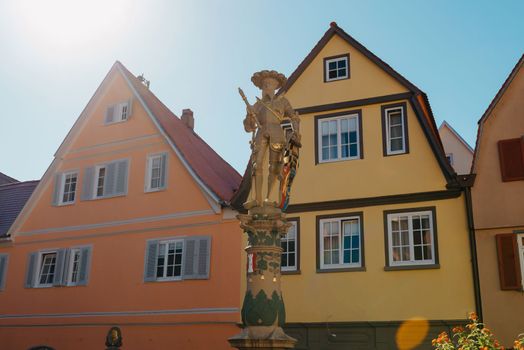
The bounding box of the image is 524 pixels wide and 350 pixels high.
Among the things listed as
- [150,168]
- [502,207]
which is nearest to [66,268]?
[150,168]

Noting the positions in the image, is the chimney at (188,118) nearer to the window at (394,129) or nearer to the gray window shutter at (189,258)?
the gray window shutter at (189,258)

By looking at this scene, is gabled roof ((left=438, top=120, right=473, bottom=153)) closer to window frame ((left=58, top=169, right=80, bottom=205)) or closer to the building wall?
the building wall

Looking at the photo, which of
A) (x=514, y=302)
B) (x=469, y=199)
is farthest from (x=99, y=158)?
(x=514, y=302)

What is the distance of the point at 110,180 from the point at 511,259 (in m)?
12.4

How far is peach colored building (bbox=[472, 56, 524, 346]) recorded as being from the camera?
13852 millimetres

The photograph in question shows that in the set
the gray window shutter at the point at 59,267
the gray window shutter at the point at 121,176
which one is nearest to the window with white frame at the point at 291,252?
the gray window shutter at the point at 121,176

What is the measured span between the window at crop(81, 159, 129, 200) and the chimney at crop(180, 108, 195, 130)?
190 inches

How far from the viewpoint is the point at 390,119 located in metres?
16.5

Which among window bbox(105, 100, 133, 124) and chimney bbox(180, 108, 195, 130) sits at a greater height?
chimney bbox(180, 108, 195, 130)

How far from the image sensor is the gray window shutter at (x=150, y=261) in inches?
717

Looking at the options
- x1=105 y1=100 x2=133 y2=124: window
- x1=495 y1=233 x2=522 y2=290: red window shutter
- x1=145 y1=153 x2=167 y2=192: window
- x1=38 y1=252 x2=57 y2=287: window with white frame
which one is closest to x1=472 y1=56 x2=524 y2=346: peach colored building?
x1=495 y1=233 x2=522 y2=290: red window shutter

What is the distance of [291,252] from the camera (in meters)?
16.4

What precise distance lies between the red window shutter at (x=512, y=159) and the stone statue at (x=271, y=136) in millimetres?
7221

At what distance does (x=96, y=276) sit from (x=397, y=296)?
9453mm
